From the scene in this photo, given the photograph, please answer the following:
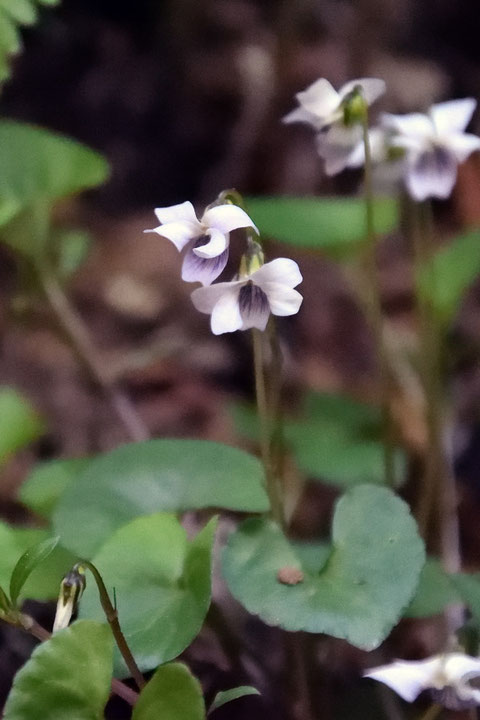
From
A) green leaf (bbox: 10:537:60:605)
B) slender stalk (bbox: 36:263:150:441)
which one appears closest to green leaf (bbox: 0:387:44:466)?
slender stalk (bbox: 36:263:150:441)

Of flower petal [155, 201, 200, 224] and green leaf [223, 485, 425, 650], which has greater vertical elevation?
flower petal [155, 201, 200, 224]

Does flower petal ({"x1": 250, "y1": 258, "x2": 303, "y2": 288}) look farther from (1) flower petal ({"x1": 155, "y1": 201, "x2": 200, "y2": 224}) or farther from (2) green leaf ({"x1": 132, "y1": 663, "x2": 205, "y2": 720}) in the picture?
(2) green leaf ({"x1": 132, "y1": 663, "x2": 205, "y2": 720})

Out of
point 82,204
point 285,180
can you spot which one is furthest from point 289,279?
point 82,204

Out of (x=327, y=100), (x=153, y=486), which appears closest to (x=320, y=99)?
(x=327, y=100)

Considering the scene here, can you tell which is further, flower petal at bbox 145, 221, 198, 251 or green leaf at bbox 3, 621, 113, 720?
flower petal at bbox 145, 221, 198, 251

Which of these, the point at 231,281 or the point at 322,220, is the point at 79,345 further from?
the point at 231,281

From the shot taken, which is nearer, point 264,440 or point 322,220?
point 264,440
